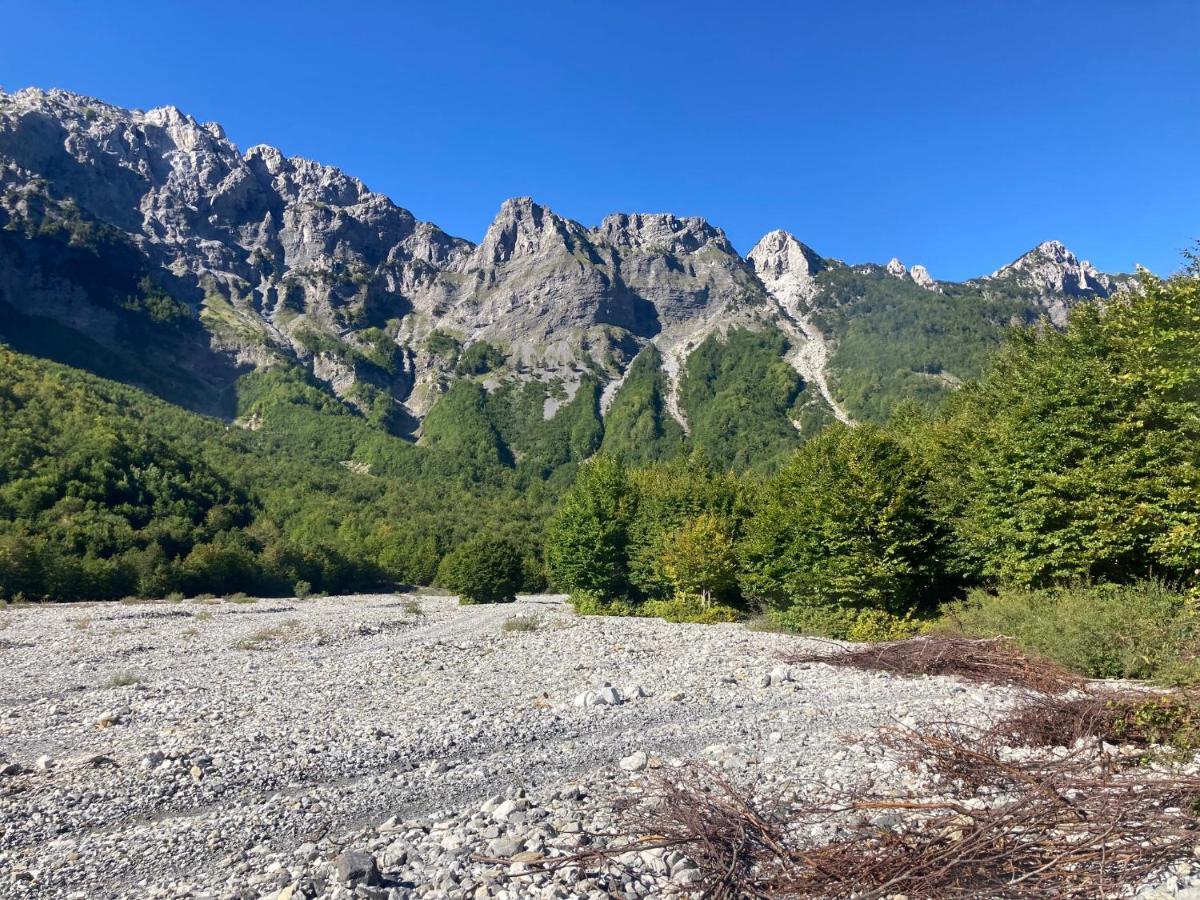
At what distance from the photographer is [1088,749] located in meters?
9.41

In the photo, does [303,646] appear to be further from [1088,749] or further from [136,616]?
[1088,749]

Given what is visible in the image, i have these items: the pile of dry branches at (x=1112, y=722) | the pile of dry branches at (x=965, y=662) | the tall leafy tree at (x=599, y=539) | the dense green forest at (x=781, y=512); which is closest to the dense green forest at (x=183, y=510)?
the dense green forest at (x=781, y=512)

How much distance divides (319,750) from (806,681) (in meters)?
12.5

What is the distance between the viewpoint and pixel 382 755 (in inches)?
478

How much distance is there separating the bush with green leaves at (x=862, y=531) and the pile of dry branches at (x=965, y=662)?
290 inches

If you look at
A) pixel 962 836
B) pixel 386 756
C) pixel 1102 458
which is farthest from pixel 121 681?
pixel 1102 458

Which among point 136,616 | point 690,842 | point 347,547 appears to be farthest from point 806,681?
point 347,547

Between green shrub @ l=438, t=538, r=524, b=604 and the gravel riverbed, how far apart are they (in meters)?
40.5

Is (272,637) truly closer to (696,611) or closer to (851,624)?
(696,611)

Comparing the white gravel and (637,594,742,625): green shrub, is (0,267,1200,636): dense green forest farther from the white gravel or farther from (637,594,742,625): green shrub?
the white gravel

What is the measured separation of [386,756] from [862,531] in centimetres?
2293

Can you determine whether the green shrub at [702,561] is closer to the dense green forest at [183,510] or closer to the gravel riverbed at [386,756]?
the gravel riverbed at [386,756]

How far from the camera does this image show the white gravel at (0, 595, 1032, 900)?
750cm

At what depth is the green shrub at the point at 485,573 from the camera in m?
65.6
